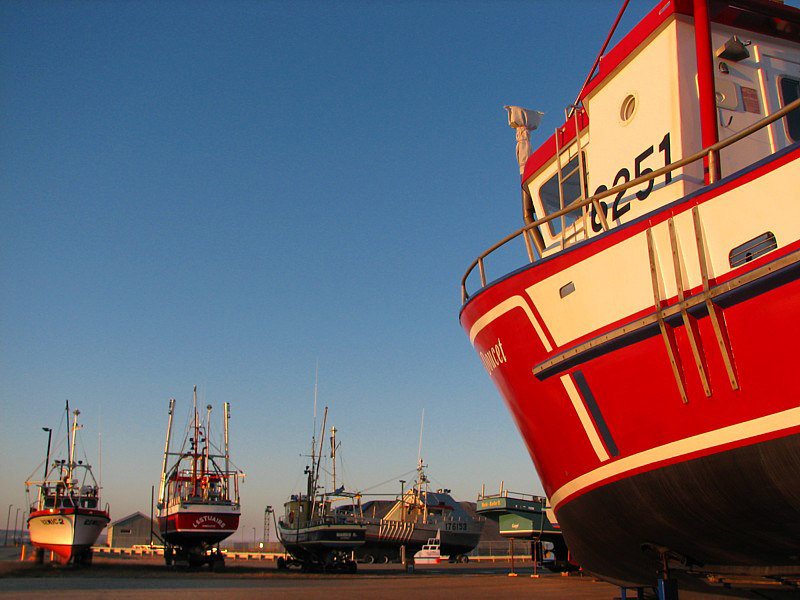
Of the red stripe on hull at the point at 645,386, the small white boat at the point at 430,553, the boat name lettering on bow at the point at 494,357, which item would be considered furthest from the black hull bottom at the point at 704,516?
the small white boat at the point at 430,553

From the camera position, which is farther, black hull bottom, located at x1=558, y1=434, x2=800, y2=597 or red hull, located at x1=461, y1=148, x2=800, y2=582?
black hull bottom, located at x1=558, y1=434, x2=800, y2=597

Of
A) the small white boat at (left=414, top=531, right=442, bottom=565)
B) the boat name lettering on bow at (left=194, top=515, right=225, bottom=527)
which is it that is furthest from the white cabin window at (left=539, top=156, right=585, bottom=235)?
the small white boat at (left=414, top=531, right=442, bottom=565)

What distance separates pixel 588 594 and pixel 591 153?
1047cm

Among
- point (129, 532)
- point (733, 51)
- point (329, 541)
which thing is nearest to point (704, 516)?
point (733, 51)

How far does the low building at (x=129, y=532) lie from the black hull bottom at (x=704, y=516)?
258 feet

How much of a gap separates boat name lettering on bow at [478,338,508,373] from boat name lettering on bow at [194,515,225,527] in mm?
23160

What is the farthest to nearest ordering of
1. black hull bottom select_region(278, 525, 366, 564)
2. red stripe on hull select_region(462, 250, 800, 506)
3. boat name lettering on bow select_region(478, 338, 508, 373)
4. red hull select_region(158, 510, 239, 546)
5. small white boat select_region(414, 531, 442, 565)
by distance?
small white boat select_region(414, 531, 442, 565) → red hull select_region(158, 510, 239, 546) → black hull bottom select_region(278, 525, 366, 564) → boat name lettering on bow select_region(478, 338, 508, 373) → red stripe on hull select_region(462, 250, 800, 506)

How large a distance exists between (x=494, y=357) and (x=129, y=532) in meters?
80.5

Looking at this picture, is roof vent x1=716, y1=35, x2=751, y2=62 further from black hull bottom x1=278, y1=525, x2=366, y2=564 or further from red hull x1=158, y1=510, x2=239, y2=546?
red hull x1=158, y1=510, x2=239, y2=546

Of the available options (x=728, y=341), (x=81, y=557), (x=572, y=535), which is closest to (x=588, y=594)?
(x=572, y=535)

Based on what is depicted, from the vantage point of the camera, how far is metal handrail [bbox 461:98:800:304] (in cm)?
595

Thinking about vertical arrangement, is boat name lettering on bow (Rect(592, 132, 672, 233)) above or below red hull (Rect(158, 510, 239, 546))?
above

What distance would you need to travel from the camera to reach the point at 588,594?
15844mm

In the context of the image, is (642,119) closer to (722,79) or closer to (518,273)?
(722,79)
